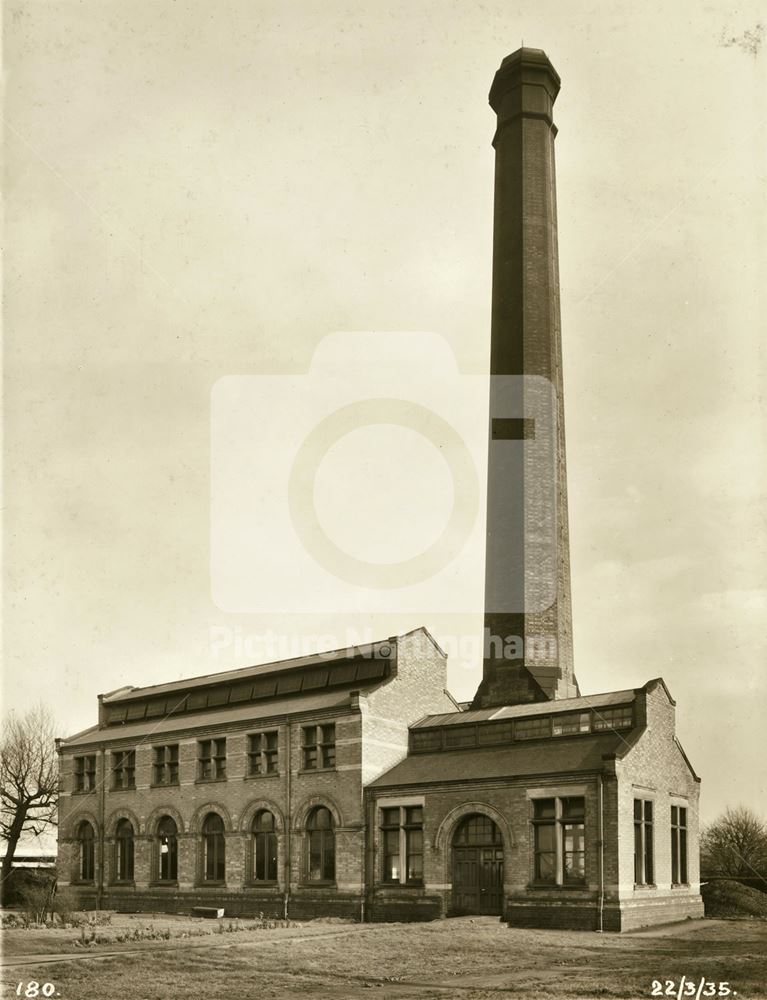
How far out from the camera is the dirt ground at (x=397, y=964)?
1814 cm

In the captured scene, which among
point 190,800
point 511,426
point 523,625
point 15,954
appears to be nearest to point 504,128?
point 511,426

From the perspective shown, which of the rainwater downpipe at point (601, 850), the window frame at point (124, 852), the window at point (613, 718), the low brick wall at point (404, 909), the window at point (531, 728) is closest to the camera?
the rainwater downpipe at point (601, 850)

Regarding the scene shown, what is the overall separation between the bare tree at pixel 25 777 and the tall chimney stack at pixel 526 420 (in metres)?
29.4

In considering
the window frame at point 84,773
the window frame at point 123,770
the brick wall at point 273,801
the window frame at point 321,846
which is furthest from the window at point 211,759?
the window frame at point 84,773

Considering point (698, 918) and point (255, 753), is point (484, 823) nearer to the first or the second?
point (698, 918)

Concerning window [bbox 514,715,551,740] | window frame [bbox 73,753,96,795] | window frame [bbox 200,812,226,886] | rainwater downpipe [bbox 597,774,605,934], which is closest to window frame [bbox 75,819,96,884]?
window frame [bbox 73,753,96,795]

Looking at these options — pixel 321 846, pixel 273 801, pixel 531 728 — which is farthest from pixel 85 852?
pixel 531 728

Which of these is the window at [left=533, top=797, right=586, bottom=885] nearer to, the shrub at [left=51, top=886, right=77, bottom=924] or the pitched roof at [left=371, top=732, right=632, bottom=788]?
the pitched roof at [left=371, top=732, right=632, bottom=788]

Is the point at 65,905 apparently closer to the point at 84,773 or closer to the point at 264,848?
the point at 264,848

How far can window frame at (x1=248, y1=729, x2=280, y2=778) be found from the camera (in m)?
37.9

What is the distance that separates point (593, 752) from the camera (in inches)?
1211

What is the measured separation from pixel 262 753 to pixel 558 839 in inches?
501

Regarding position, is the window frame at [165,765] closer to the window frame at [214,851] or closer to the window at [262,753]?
the window frame at [214,851]

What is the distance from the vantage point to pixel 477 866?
31641 millimetres
